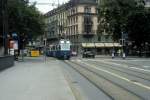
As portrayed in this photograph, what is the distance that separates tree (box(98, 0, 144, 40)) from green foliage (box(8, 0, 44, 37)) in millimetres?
22460

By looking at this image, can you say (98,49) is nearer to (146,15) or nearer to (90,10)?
(90,10)

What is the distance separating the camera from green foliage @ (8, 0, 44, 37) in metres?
65.9

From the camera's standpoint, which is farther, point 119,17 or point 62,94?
point 119,17

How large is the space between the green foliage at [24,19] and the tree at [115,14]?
22.5 m

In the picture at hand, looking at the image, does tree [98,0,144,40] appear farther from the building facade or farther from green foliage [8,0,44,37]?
the building facade

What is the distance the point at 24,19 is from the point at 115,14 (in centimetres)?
3050

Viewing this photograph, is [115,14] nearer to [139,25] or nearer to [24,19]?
[139,25]

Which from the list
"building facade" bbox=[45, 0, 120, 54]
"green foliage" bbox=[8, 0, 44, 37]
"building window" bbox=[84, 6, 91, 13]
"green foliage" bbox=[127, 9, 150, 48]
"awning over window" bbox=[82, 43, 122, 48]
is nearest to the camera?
"green foliage" bbox=[8, 0, 44, 37]

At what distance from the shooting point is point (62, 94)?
57.5 feet

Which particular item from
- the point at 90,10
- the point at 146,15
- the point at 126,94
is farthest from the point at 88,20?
the point at 126,94

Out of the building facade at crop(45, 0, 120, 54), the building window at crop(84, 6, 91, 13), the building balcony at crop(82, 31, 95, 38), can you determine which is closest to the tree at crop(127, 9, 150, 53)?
the building facade at crop(45, 0, 120, 54)

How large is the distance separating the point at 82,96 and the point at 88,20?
110721 mm

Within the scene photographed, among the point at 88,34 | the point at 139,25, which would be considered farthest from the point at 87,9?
the point at 139,25

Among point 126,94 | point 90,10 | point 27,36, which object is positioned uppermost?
point 90,10
